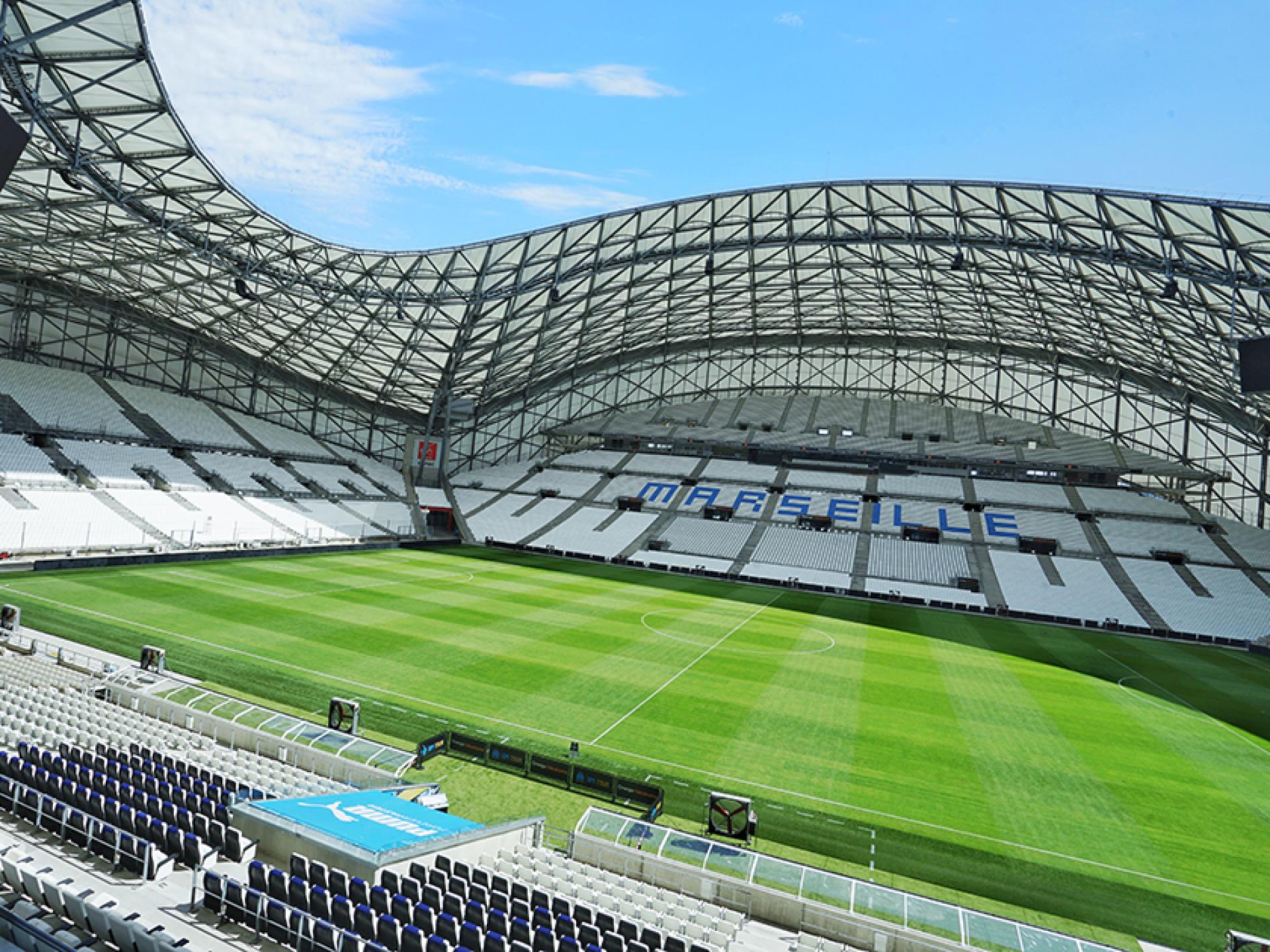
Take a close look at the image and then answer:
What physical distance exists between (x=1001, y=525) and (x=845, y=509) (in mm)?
12226

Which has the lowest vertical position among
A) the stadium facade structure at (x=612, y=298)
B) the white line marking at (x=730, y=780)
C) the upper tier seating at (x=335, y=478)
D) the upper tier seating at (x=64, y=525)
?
the white line marking at (x=730, y=780)

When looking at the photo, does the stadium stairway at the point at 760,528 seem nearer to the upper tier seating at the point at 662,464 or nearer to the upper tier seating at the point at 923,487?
the upper tier seating at the point at 662,464

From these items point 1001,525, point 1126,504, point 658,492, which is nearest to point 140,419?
point 658,492

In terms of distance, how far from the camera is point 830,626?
36.7 meters

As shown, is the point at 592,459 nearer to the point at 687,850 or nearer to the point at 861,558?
the point at 861,558

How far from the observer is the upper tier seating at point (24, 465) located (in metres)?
39.4

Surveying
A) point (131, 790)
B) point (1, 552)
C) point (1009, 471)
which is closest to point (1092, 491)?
point (1009, 471)

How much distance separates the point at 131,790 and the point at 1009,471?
6772 centimetres

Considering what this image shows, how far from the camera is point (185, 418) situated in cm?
5647

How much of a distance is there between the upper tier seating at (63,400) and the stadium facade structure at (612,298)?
2185 millimetres

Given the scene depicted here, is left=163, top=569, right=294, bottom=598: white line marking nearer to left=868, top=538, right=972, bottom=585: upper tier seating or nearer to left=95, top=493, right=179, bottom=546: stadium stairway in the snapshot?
left=95, top=493, right=179, bottom=546: stadium stairway

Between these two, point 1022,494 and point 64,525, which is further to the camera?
point 1022,494

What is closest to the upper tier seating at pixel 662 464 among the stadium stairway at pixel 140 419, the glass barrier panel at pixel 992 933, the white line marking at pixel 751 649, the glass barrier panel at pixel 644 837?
the white line marking at pixel 751 649

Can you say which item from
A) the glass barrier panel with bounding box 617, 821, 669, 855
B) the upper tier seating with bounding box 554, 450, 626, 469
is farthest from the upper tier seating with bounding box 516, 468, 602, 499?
the glass barrier panel with bounding box 617, 821, 669, 855
